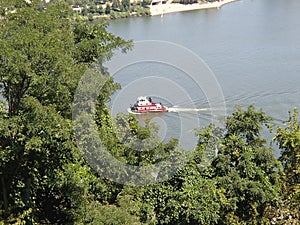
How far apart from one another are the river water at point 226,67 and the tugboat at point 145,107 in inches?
6.2

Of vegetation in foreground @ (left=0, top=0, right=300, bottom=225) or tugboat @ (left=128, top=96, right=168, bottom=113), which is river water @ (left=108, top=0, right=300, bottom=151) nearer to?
tugboat @ (left=128, top=96, right=168, bottom=113)

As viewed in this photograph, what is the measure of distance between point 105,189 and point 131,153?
1.22 feet

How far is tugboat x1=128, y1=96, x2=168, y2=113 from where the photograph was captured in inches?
317

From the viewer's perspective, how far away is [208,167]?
3959 millimetres

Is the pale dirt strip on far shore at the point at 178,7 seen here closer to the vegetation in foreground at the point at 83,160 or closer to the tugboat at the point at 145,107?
the tugboat at the point at 145,107

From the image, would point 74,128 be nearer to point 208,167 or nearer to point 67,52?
point 67,52

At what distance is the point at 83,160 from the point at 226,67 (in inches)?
246

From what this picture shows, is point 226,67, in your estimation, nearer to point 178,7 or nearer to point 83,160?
point 83,160

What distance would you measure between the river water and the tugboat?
156 mm

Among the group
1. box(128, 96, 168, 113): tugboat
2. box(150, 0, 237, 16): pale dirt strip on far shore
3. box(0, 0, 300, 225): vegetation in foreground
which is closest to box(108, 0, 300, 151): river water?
box(128, 96, 168, 113): tugboat

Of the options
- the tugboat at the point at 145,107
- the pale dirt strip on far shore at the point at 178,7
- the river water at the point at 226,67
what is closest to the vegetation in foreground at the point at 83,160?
the river water at the point at 226,67

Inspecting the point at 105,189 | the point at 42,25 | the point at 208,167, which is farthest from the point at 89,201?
the point at 42,25

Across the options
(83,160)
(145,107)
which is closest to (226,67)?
(145,107)

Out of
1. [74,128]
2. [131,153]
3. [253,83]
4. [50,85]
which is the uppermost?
[50,85]
